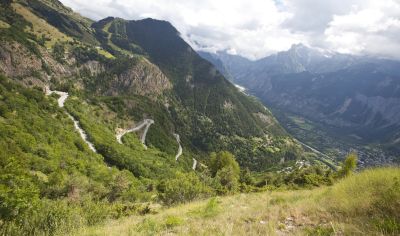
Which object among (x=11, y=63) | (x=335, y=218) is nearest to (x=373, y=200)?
(x=335, y=218)

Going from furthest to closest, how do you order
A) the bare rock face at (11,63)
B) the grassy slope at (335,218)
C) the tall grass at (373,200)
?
the bare rock face at (11,63)
the grassy slope at (335,218)
the tall grass at (373,200)

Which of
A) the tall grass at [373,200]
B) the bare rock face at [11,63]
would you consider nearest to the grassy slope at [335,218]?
the tall grass at [373,200]

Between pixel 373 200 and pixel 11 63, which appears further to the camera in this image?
pixel 11 63

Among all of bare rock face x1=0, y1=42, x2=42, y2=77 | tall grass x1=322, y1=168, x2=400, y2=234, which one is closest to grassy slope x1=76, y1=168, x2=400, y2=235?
tall grass x1=322, y1=168, x2=400, y2=234

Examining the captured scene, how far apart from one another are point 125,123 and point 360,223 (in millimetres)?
185477

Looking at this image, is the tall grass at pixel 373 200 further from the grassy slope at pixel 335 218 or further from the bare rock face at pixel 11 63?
the bare rock face at pixel 11 63

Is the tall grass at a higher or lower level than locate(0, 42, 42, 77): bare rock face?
higher

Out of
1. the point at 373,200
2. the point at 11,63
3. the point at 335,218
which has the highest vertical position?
the point at 373,200

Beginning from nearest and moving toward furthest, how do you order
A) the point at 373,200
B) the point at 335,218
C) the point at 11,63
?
the point at 373,200 < the point at 335,218 < the point at 11,63

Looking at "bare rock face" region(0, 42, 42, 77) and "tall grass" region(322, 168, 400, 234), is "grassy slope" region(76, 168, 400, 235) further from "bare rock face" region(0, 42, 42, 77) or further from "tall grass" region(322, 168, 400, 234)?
"bare rock face" region(0, 42, 42, 77)

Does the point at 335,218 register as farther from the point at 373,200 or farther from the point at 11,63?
the point at 11,63

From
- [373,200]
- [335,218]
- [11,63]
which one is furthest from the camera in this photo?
[11,63]

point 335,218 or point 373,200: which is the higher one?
point 373,200

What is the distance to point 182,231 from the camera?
9305 millimetres
